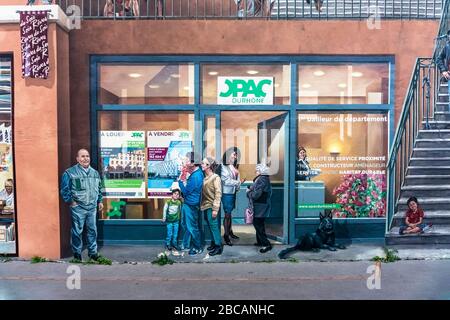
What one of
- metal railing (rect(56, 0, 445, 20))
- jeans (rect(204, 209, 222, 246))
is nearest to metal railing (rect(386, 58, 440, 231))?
metal railing (rect(56, 0, 445, 20))

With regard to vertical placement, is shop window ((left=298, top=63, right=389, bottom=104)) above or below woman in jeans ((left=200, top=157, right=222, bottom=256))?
above

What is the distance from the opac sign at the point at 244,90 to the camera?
8625mm

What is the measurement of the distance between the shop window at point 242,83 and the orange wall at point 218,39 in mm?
317

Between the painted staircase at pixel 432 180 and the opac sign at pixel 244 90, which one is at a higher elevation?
the opac sign at pixel 244 90

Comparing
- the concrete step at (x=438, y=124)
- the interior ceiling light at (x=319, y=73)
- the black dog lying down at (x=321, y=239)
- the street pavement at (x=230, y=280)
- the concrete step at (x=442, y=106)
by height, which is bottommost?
the street pavement at (x=230, y=280)

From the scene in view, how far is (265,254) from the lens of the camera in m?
8.09

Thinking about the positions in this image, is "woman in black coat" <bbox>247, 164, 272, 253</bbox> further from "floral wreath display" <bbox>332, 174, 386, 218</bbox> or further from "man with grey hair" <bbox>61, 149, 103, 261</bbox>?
"man with grey hair" <bbox>61, 149, 103, 261</bbox>

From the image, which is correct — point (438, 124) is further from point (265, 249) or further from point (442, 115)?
point (265, 249)

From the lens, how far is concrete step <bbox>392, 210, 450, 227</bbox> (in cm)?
831

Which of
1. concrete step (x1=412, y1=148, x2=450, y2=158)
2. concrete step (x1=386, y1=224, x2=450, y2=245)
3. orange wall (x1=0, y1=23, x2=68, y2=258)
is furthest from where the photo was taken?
concrete step (x1=412, y1=148, x2=450, y2=158)

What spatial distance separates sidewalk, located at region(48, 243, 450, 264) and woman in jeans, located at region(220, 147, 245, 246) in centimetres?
43

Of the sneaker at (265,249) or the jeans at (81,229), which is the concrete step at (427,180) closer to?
the sneaker at (265,249)

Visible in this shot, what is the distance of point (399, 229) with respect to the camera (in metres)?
8.34

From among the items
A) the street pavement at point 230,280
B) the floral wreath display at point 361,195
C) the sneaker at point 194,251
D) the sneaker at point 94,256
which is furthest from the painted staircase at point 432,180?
the sneaker at point 94,256
